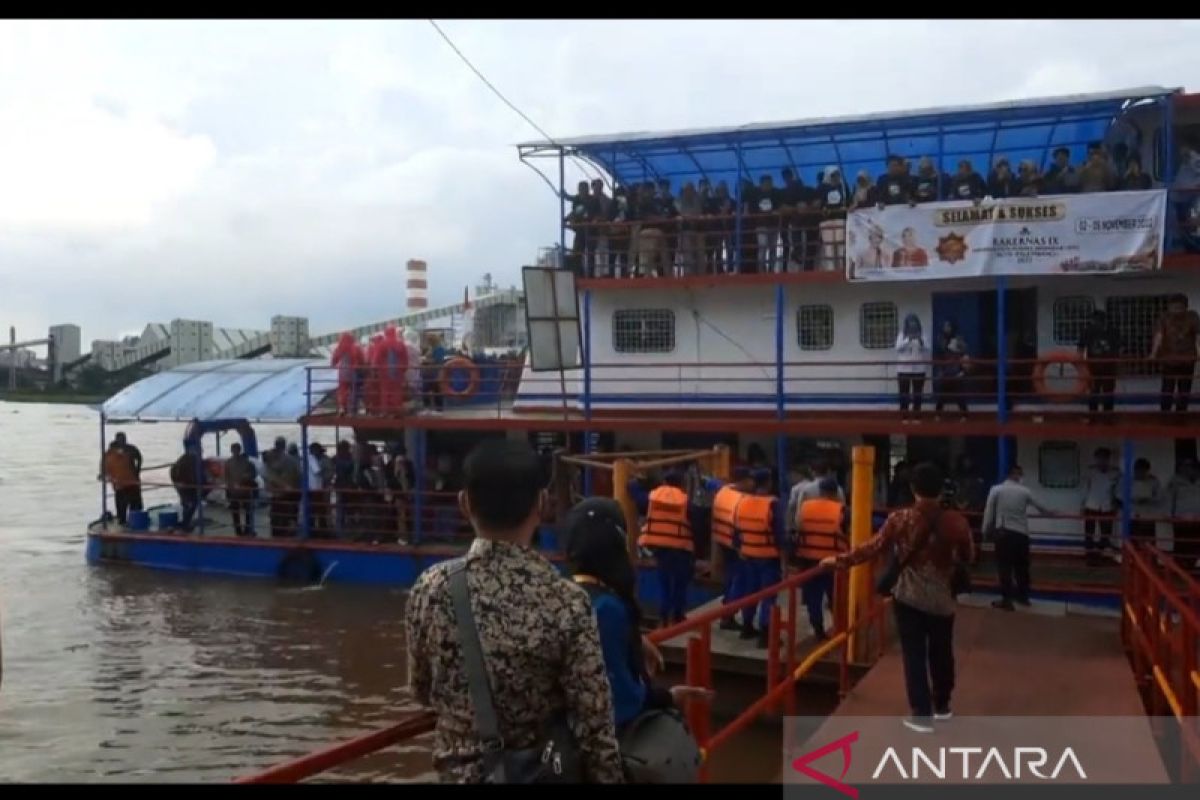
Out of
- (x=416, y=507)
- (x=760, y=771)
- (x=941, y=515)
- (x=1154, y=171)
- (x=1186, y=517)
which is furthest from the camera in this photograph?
(x=416, y=507)

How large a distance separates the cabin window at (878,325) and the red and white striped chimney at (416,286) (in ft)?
86.5

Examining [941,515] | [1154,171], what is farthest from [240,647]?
[1154,171]

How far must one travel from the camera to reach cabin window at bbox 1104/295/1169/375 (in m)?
14.7

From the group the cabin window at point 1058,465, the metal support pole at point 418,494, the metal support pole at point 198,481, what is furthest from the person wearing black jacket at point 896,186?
the metal support pole at point 198,481

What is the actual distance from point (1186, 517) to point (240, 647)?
1168cm

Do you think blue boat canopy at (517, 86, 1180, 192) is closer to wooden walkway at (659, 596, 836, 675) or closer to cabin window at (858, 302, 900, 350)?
cabin window at (858, 302, 900, 350)

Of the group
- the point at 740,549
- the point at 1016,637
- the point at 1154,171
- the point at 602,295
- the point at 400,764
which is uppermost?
the point at 1154,171

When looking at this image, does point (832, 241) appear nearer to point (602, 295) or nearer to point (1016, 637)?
point (602, 295)

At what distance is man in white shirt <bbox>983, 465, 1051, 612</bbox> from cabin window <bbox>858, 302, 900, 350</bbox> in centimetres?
449

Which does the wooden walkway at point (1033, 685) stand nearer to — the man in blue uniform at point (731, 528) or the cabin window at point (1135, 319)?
the man in blue uniform at point (731, 528)

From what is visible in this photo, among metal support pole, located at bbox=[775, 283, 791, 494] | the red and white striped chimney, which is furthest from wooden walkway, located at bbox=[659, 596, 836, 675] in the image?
the red and white striped chimney

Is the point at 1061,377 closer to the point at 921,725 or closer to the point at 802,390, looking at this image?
the point at 802,390

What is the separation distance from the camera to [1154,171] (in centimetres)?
1524

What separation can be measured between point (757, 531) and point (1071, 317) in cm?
726
